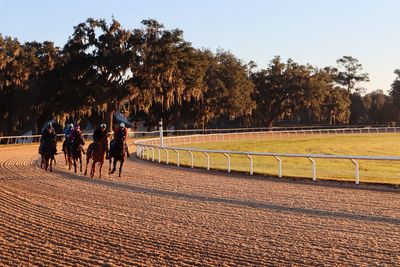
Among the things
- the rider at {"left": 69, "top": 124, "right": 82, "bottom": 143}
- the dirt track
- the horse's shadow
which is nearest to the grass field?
the dirt track

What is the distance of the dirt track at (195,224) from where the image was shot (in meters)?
6.39

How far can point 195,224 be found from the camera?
8.61 m

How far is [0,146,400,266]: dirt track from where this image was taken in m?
6.39

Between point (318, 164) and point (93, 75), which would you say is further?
point (93, 75)

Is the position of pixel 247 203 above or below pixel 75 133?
below

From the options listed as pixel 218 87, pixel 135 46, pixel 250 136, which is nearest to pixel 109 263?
pixel 135 46

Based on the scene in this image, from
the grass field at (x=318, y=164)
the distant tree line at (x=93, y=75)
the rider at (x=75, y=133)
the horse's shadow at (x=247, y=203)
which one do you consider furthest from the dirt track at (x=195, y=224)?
the distant tree line at (x=93, y=75)

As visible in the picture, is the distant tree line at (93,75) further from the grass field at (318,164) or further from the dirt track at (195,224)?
the dirt track at (195,224)

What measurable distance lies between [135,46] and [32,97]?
10163mm

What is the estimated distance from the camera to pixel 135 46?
151 ft

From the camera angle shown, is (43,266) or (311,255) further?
(311,255)

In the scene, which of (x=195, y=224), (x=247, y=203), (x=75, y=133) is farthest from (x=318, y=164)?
(x=195, y=224)

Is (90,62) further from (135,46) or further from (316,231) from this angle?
(316,231)

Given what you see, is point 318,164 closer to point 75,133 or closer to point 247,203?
point 75,133
